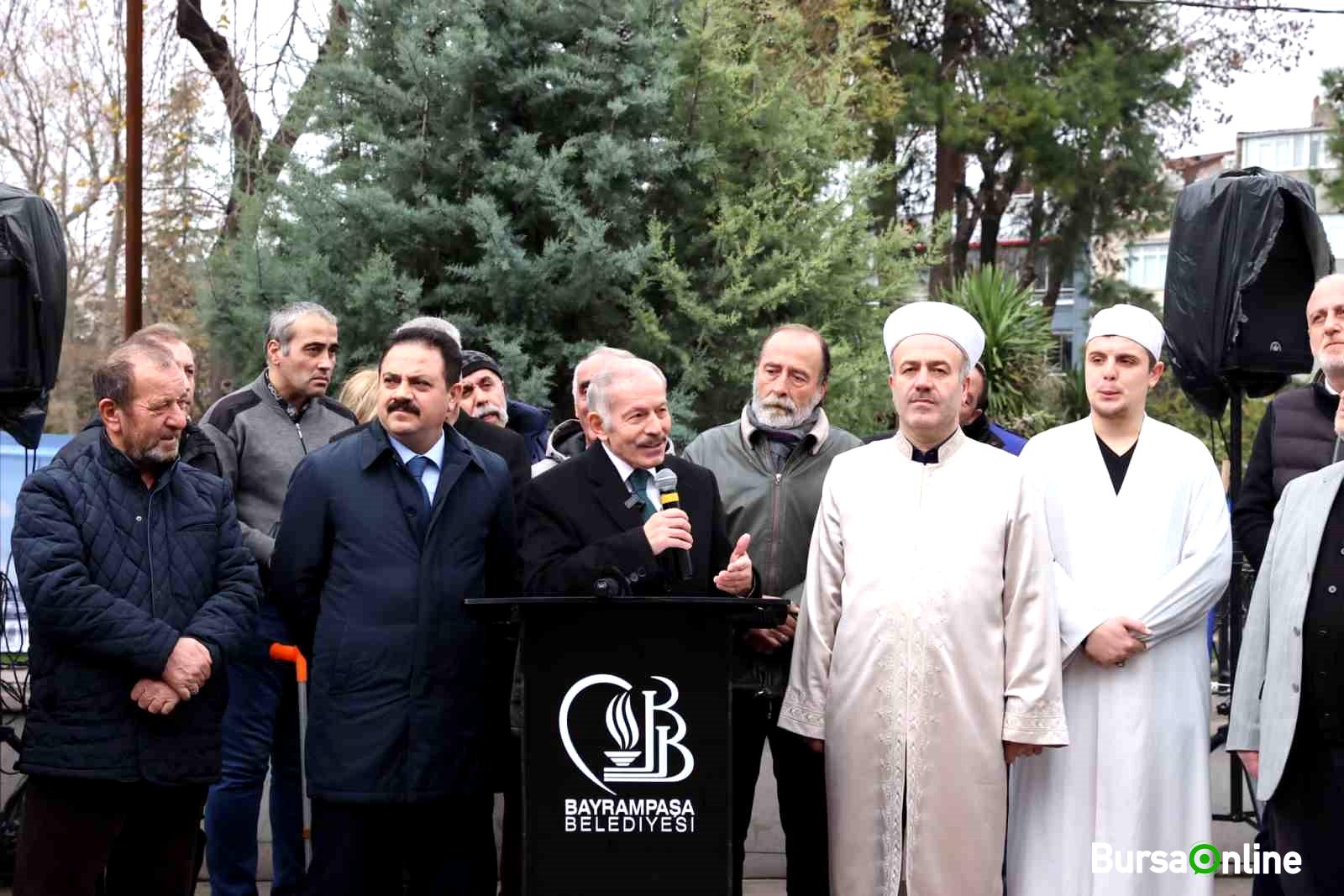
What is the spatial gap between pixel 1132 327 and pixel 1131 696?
45.9 inches

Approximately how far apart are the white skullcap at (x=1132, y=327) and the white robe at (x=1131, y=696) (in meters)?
0.39

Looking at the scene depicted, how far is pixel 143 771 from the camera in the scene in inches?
166

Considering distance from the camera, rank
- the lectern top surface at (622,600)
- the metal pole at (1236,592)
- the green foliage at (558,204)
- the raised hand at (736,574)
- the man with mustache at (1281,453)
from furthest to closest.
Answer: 1. the green foliage at (558,204)
2. the metal pole at (1236,592)
3. the man with mustache at (1281,453)
4. the raised hand at (736,574)
5. the lectern top surface at (622,600)

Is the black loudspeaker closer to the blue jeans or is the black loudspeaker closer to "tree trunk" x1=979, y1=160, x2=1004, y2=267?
the blue jeans

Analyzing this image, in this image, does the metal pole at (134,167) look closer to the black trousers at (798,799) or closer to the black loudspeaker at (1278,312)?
the black trousers at (798,799)

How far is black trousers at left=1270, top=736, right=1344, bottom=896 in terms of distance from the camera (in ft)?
13.5

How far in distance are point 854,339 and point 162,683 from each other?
6803mm

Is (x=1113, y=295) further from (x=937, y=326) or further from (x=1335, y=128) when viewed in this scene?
(x=937, y=326)

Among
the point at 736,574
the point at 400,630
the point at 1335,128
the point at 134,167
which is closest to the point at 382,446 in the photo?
the point at 400,630

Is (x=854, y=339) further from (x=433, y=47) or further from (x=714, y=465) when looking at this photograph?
(x=714, y=465)

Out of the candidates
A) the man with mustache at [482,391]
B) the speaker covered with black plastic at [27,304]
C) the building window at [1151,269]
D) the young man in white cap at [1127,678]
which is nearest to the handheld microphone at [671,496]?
the young man in white cap at [1127,678]

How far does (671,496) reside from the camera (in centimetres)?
394

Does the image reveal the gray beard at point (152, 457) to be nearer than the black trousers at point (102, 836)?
No

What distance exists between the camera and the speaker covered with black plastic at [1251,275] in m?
6.21
